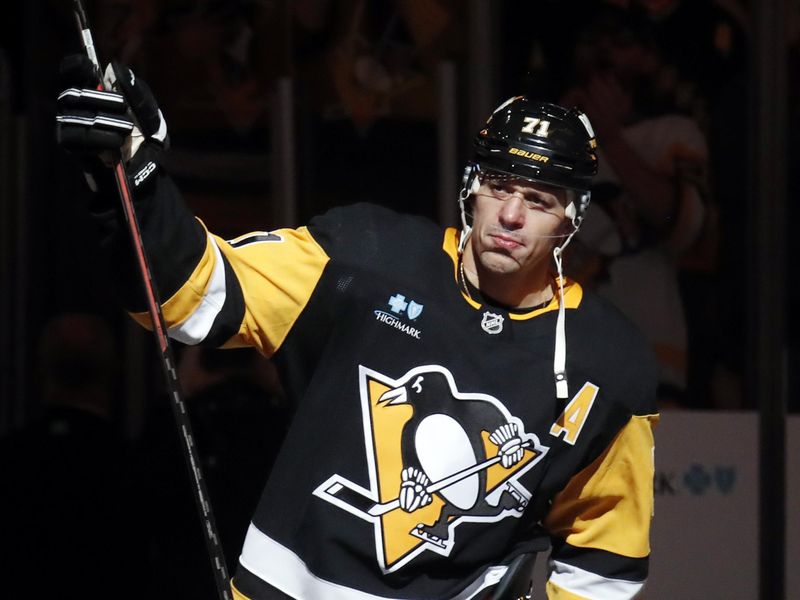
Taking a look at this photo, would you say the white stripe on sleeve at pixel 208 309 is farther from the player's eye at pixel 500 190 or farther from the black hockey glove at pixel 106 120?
the player's eye at pixel 500 190

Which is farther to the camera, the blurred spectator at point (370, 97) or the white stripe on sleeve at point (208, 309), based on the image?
the blurred spectator at point (370, 97)

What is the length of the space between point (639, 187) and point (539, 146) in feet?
5.91

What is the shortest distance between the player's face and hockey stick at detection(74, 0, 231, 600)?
707 millimetres

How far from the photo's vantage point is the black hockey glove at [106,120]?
2.56 meters

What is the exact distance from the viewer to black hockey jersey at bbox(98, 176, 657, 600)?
9.76 ft

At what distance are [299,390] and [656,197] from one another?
6.93 ft

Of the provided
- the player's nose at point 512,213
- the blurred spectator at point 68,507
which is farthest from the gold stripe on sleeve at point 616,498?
the blurred spectator at point 68,507

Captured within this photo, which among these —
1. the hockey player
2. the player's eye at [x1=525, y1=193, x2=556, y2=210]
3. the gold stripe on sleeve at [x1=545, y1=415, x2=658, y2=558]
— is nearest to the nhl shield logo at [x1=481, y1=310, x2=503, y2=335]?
the hockey player

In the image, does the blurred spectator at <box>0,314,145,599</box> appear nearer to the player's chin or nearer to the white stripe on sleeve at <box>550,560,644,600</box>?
the white stripe on sleeve at <box>550,560,644,600</box>

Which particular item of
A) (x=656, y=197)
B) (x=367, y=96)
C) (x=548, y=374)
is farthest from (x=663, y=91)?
(x=548, y=374)

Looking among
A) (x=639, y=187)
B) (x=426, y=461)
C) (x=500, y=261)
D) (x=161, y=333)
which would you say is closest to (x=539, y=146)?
(x=500, y=261)

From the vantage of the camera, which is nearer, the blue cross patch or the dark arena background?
the blue cross patch

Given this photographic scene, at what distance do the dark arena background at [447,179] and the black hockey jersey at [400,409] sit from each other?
1.22 meters

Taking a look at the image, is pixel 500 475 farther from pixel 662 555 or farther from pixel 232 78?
pixel 232 78
